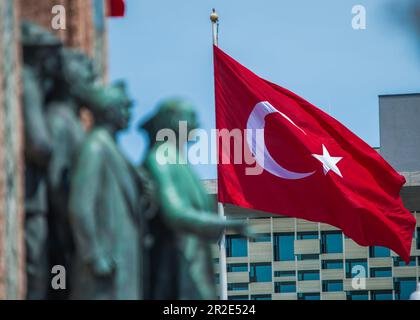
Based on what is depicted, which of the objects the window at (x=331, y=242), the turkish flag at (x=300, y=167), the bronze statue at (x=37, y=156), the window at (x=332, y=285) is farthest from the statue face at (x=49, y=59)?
the window at (x=332, y=285)

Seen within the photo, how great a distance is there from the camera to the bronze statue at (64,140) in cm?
1939

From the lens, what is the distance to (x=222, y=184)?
4319cm

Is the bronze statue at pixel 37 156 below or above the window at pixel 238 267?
above

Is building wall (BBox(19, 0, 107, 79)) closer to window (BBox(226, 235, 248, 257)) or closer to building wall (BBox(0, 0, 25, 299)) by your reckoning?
building wall (BBox(0, 0, 25, 299))

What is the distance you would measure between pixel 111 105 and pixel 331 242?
81229 mm

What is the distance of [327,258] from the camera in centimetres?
10125

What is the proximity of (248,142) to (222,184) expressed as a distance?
36.1 inches

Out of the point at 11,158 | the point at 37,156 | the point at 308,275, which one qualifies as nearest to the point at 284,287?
the point at 308,275

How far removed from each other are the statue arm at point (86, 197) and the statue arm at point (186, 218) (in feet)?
2.45

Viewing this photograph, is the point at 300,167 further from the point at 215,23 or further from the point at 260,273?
the point at 260,273

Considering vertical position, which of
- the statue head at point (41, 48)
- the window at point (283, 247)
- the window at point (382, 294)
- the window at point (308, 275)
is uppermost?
the statue head at point (41, 48)

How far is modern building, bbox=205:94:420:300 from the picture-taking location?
98688mm

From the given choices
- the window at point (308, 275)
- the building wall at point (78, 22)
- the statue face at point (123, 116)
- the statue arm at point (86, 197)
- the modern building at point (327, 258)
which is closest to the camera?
the statue arm at point (86, 197)

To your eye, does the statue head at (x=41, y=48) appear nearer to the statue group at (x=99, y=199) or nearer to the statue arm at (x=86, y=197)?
the statue group at (x=99, y=199)
